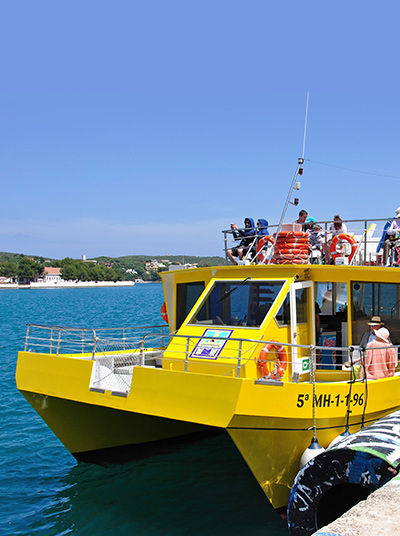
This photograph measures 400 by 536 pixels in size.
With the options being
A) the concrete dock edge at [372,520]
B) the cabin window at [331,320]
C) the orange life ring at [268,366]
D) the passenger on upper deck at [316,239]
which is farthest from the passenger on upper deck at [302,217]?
the concrete dock edge at [372,520]

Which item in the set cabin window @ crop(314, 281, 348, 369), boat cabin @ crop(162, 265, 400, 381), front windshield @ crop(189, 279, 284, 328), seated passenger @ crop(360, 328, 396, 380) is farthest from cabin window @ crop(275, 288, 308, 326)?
seated passenger @ crop(360, 328, 396, 380)

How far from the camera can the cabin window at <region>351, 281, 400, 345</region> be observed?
915 centimetres

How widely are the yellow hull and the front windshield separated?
1.60 m

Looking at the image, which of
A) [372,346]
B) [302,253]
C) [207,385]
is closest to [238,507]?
[207,385]

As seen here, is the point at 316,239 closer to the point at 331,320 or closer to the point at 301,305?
the point at 331,320

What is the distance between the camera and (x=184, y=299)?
1079 centimetres

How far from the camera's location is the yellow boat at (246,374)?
7.03 meters

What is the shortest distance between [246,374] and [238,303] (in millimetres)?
1366

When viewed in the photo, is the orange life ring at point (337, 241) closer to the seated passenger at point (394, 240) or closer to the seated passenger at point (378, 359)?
the seated passenger at point (394, 240)

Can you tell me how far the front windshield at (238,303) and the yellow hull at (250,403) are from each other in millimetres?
1601

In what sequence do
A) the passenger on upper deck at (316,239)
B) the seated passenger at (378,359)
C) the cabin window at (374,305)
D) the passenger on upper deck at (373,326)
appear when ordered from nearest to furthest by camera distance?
the seated passenger at (378,359), the passenger on upper deck at (373,326), the cabin window at (374,305), the passenger on upper deck at (316,239)

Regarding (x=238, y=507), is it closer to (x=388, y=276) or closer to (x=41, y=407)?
(x=41, y=407)

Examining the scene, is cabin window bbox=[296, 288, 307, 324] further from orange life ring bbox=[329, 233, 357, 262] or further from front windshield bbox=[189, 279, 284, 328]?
orange life ring bbox=[329, 233, 357, 262]

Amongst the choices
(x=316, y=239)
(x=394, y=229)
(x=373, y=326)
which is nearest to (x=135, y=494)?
(x=373, y=326)
